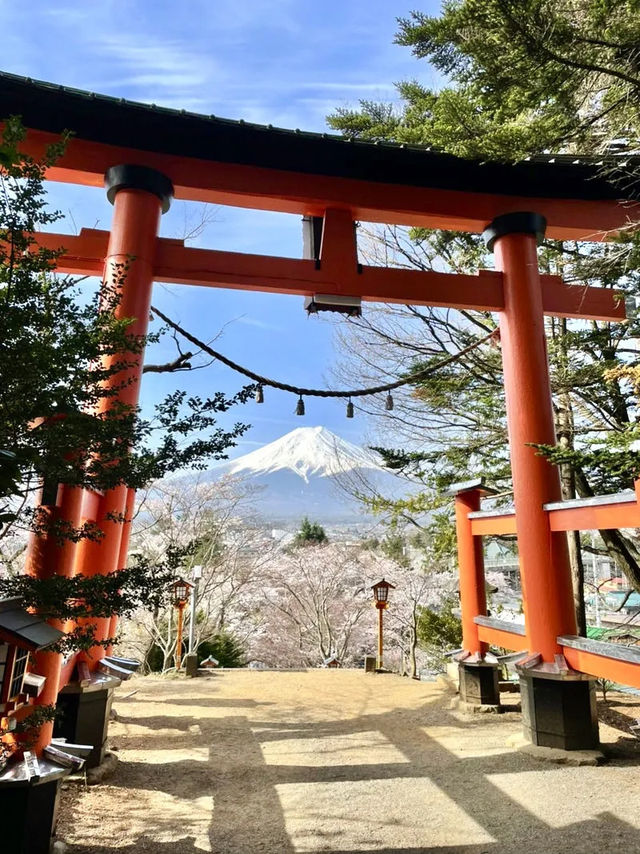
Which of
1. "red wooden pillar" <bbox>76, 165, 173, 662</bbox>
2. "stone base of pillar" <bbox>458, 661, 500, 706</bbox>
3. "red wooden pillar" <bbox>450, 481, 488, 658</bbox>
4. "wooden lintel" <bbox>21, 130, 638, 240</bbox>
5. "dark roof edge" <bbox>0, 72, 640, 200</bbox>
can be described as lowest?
"stone base of pillar" <bbox>458, 661, 500, 706</bbox>

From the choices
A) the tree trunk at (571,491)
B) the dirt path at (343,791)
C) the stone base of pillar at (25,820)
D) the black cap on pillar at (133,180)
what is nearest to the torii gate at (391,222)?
the black cap on pillar at (133,180)

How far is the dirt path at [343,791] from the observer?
2510mm

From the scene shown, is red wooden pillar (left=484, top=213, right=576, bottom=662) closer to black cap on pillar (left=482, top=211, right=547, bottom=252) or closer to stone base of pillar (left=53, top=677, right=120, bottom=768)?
black cap on pillar (left=482, top=211, right=547, bottom=252)

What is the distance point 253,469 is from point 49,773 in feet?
41.3

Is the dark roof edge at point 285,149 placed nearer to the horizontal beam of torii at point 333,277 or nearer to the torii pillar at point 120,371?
the torii pillar at point 120,371

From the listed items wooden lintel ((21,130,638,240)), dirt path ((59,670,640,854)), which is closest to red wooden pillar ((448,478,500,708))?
dirt path ((59,670,640,854))

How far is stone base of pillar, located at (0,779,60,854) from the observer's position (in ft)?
7.01

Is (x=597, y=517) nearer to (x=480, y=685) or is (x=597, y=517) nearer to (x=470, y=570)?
(x=470, y=570)

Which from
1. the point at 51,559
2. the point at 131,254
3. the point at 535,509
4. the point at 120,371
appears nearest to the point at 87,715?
the point at 51,559

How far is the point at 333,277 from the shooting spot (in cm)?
447

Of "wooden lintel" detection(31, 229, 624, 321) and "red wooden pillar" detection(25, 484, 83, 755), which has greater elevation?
"wooden lintel" detection(31, 229, 624, 321)

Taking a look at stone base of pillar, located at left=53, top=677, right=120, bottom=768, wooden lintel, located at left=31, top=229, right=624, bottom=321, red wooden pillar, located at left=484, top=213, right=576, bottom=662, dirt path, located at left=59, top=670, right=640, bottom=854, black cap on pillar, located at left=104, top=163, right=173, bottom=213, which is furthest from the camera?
wooden lintel, located at left=31, top=229, right=624, bottom=321

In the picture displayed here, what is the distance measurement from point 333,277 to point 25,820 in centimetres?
395

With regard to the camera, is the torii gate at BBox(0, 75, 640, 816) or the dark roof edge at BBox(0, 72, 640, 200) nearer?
the torii gate at BBox(0, 75, 640, 816)
